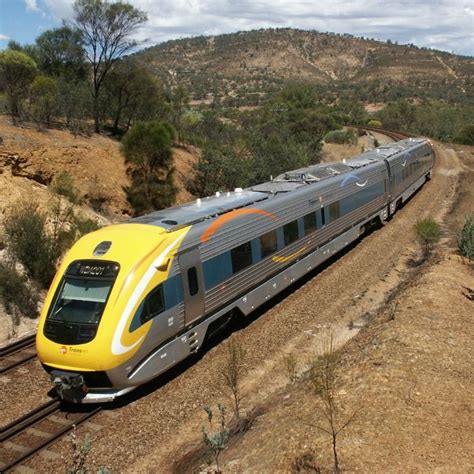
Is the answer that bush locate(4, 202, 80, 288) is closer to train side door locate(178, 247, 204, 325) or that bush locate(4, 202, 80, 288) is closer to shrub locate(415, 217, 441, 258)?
train side door locate(178, 247, 204, 325)

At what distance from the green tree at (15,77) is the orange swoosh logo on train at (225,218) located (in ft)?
65.0

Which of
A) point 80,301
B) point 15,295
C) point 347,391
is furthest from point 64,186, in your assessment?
point 347,391

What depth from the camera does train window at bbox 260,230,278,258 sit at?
1455 cm

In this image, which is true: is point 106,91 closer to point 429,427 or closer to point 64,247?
point 64,247

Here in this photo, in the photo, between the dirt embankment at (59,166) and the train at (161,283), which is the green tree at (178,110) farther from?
the train at (161,283)

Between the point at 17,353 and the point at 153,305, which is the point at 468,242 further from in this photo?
the point at 17,353

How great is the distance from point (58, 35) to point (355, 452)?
45.2 meters

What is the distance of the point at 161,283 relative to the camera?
10750mm

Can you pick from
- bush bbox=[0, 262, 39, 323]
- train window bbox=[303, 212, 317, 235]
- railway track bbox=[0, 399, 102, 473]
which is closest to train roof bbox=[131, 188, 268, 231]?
train window bbox=[303, 212, 317, 235]

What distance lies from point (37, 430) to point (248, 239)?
21.7 ft

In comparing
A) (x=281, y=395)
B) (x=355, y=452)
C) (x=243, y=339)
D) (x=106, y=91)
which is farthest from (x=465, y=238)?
(x=106, y=91)

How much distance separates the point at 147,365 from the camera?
10.4 m

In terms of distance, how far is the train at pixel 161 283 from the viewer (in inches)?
395

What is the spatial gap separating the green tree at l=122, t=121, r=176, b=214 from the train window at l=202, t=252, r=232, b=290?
648 inches
